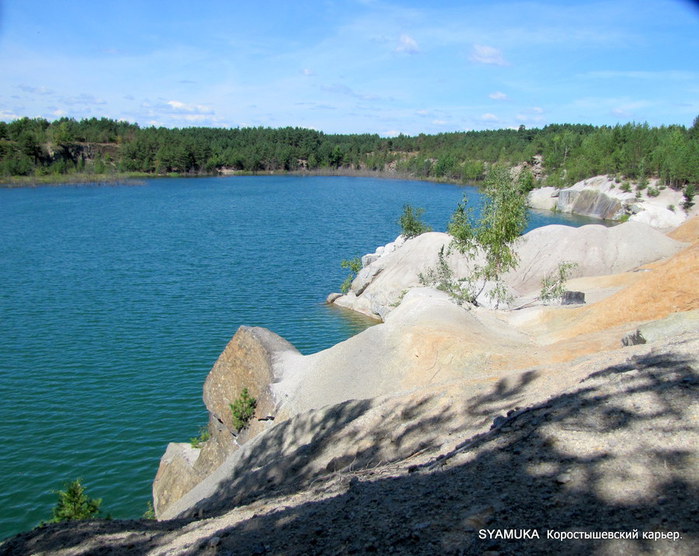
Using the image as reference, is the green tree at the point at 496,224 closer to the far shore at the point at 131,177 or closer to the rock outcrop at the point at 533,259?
the rock outcrop at the point at 533,259

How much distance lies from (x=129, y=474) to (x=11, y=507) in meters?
3.55

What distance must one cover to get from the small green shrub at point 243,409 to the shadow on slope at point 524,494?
941cm

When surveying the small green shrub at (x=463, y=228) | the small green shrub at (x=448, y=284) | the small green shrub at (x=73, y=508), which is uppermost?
the small green shrub at (x=463, y=228)

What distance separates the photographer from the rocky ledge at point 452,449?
212 inches

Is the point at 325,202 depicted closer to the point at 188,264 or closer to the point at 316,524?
the point at 188,264

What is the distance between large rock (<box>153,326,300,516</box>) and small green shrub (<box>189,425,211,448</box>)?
0.19 m

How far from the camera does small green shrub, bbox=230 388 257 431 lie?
18891mm

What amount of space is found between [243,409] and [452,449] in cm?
1196

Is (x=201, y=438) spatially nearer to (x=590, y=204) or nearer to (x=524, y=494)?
(x=524, y=494)

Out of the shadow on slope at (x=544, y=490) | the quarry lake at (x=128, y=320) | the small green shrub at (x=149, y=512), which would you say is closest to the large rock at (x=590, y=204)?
the quarry lake at (x=128, y=320)

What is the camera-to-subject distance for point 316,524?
6473 mm

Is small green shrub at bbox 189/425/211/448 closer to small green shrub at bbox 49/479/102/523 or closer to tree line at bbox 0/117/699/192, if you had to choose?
small green shrub at bbox 49/479/102/523

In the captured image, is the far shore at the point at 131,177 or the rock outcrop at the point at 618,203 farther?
the far shore at the point at 131,177

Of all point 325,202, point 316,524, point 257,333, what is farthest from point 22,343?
point 325,202
